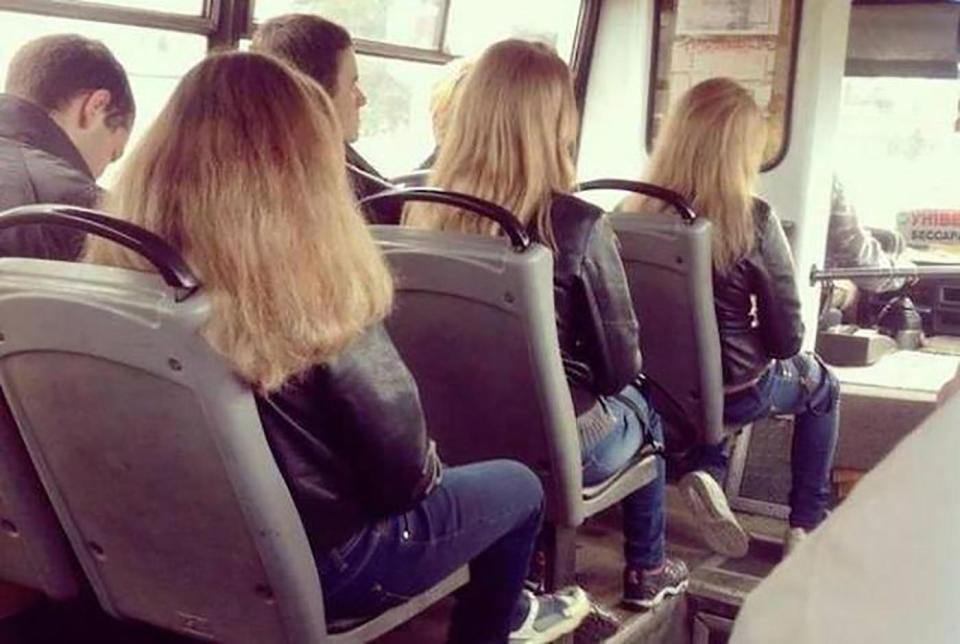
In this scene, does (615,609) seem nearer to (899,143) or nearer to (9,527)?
(9,527)

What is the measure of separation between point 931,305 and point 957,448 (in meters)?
4.76

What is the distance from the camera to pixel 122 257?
1.91 m

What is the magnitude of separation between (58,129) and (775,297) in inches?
67.7

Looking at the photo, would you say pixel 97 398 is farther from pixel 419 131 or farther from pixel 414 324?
pixel 419 131

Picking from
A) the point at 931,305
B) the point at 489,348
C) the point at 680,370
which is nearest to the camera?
the point at 489,348

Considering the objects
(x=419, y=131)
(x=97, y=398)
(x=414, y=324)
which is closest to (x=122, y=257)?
(x=97, y=398)

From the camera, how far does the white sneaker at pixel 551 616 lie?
258cm

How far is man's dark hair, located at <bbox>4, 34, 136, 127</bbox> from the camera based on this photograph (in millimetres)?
2547

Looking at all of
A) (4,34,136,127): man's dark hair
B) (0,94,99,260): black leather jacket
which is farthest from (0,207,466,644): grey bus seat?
(4,34,136,127): man's dark hair

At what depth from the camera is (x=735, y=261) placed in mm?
3199

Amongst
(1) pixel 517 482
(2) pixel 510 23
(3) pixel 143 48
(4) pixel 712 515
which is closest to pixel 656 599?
(4) pixel 712 515

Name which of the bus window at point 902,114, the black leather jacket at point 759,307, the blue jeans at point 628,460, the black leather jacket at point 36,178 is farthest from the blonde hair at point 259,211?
the bus window at point 902,114

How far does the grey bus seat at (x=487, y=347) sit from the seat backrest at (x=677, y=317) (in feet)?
1.69

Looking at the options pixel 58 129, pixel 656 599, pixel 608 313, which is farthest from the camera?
pixel 656 599
